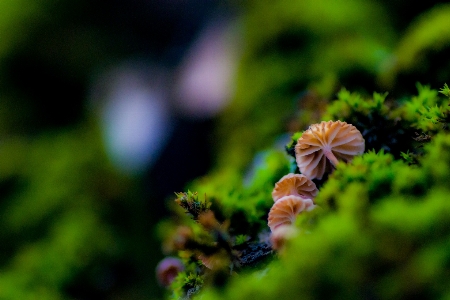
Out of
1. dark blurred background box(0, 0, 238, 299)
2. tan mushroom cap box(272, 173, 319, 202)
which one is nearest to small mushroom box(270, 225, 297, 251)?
tan mushroom cap box(272, 173, 319, 202)

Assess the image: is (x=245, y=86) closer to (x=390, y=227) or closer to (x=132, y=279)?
(x=132, y=279)

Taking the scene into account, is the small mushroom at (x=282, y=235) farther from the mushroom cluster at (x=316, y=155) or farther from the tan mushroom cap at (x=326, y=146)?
the tan mushroom cap at (x=326, y=146)

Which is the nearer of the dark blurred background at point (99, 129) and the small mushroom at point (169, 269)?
the small mushroom at point (169, 269)

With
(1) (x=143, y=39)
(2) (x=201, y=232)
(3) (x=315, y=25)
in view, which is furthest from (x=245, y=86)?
(1) (x=143, y=39)

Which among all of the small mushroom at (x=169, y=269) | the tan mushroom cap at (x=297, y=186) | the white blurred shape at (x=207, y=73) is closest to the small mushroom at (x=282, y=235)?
the tan mushroom cap at (x=297, y=186)

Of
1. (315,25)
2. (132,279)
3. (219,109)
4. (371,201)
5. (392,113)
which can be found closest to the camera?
(371,201)

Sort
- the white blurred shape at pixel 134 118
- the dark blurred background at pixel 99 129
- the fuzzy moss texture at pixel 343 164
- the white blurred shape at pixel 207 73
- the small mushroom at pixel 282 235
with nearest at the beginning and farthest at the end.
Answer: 1. the fuzzy moss texture at pixel 343 164
2. the small mushroom at pixel 282 235
3. the dark blurred background at pixel 99 129
4. the white blurred shape at pixel 207 73
5. the white blurred shape at pixel 134 118
